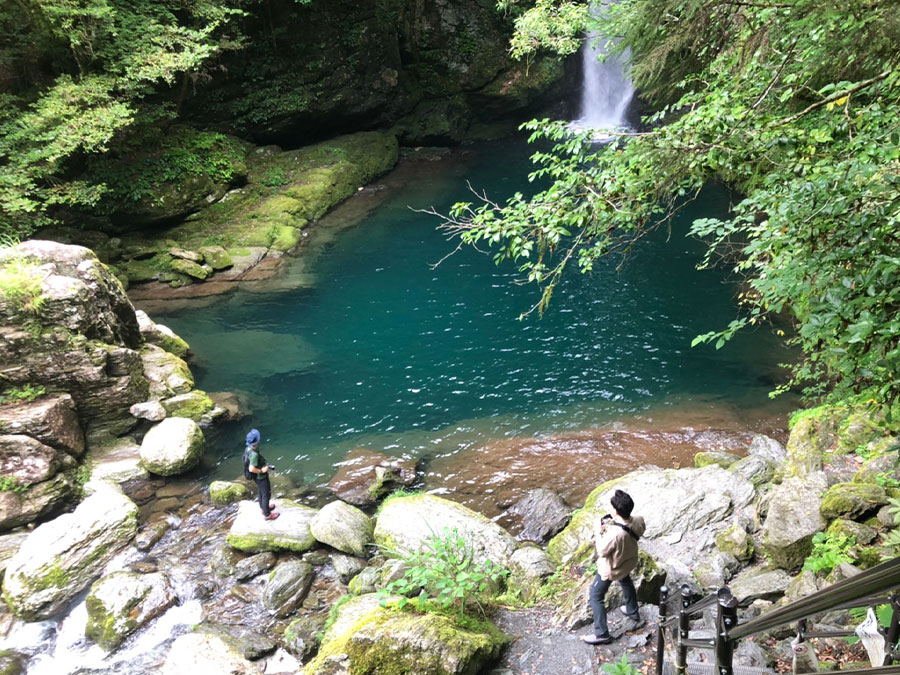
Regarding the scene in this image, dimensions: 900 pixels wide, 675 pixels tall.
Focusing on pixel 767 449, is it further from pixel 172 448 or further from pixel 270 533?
pixel 172 448

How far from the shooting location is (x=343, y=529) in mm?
9086

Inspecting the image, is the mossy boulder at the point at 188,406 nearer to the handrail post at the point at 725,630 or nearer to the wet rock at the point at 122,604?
the wet rock at the point at 122,604

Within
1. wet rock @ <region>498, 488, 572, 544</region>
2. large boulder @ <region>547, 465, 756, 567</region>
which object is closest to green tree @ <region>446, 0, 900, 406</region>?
large boulder @ <region>547, 465, 756, 567</region>

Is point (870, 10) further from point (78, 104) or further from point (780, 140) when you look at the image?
point (78, 104)

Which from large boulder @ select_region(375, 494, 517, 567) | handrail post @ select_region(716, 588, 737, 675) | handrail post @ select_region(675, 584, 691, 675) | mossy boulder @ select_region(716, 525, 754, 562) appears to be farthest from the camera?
large boulder @ select_region(375, 494, 517, 567)

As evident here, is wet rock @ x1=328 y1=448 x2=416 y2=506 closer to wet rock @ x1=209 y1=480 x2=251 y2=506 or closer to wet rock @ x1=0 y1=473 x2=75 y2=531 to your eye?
wet rock @ x1=209 y1=480 x2=251 y2=506

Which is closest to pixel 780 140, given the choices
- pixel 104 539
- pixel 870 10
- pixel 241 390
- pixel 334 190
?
pixel 870 10

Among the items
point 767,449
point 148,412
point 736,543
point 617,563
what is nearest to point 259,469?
point 148,412

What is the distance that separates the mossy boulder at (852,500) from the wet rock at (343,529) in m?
6.38

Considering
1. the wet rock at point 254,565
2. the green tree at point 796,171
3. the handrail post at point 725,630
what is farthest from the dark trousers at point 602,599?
the wet rock at point 254,565

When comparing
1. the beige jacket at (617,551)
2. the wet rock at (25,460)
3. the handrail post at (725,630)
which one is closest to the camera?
the handrail post at (725,630)

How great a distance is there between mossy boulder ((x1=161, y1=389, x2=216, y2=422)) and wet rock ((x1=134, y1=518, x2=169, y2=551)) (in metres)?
3.03

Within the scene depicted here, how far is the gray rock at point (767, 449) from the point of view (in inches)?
371

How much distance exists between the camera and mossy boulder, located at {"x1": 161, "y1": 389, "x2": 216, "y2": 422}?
12.6 m
